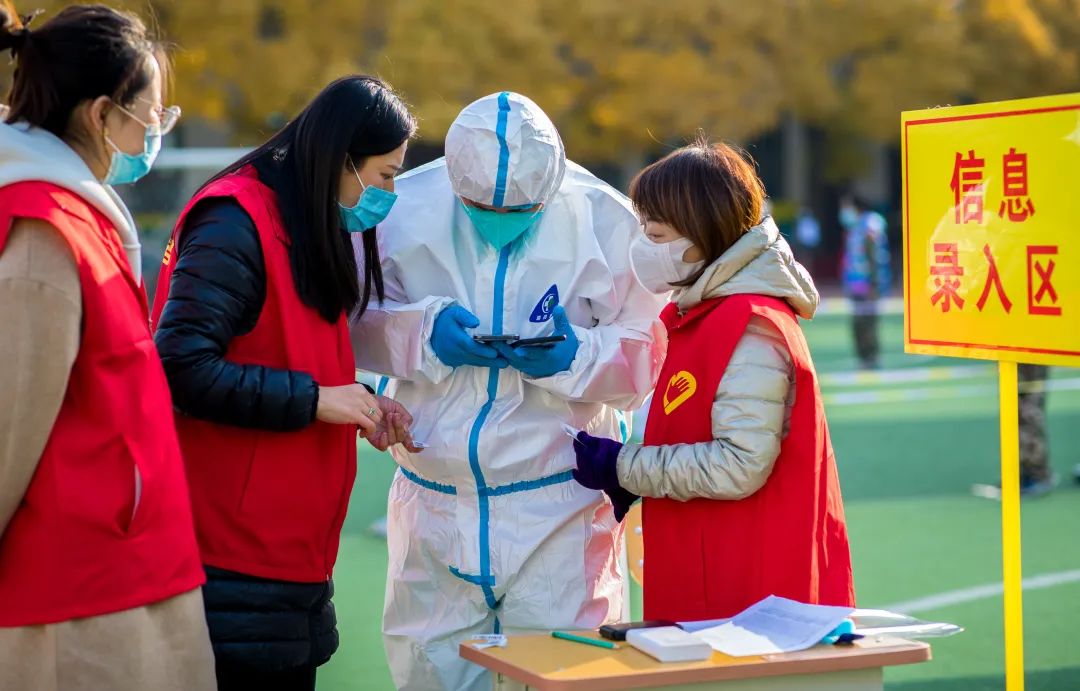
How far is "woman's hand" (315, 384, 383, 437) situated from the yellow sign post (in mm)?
1573

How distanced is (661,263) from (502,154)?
1.48ft

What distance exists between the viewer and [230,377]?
107 inches

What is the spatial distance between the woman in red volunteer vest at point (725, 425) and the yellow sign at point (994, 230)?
0.49 metres

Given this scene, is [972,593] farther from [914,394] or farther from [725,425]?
[914,394]

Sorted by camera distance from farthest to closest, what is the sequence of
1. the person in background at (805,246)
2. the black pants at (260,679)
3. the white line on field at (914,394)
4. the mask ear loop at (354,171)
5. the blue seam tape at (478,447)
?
the person in background at (805,246) → the white line on field at (914,394) → the blue seam tape at (478,447) → the mask ear loop at (354,171) → the black pants at (260,679)

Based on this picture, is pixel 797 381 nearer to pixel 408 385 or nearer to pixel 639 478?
pixel 639 478

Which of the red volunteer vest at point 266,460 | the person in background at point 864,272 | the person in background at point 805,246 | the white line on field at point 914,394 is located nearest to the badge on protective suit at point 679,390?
the red volunteer vest at point 266,460

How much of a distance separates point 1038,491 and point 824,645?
600 cm

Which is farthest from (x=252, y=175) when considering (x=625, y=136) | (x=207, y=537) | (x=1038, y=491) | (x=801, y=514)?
(x=625, y=136)

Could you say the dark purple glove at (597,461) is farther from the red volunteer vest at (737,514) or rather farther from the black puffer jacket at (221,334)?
the black puffer jacket at (221,334)

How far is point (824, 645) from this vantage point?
2.73 meters

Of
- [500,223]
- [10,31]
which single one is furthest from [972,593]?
[10,31]

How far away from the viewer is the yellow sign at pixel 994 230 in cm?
328

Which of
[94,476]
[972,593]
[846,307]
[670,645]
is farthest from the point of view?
[846,307]
